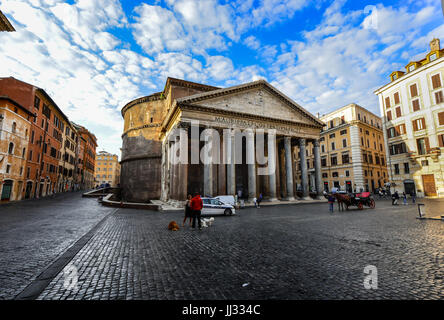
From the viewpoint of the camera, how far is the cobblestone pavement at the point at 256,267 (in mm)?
3449

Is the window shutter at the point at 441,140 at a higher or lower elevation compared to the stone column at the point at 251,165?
higher

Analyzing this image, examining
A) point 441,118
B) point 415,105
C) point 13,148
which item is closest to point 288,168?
point 441,118

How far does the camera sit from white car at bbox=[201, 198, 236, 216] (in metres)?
14.4

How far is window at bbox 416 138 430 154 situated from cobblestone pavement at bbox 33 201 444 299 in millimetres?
24198

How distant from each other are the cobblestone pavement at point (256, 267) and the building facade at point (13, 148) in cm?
2346

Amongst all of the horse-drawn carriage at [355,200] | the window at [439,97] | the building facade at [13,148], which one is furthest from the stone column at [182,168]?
the window at [439,97]

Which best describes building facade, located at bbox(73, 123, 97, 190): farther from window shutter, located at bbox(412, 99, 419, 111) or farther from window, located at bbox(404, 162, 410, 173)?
window shutter, located at bbox(412, 99, 419, 111)

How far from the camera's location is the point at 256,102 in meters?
23.8

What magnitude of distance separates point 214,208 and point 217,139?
396 inches

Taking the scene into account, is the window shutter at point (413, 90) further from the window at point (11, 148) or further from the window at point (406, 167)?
the window at point (11, 148)

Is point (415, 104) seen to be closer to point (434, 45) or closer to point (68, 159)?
point (434, 45)

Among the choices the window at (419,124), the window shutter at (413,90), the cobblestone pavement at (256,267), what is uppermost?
the window shutter at (413,90)
